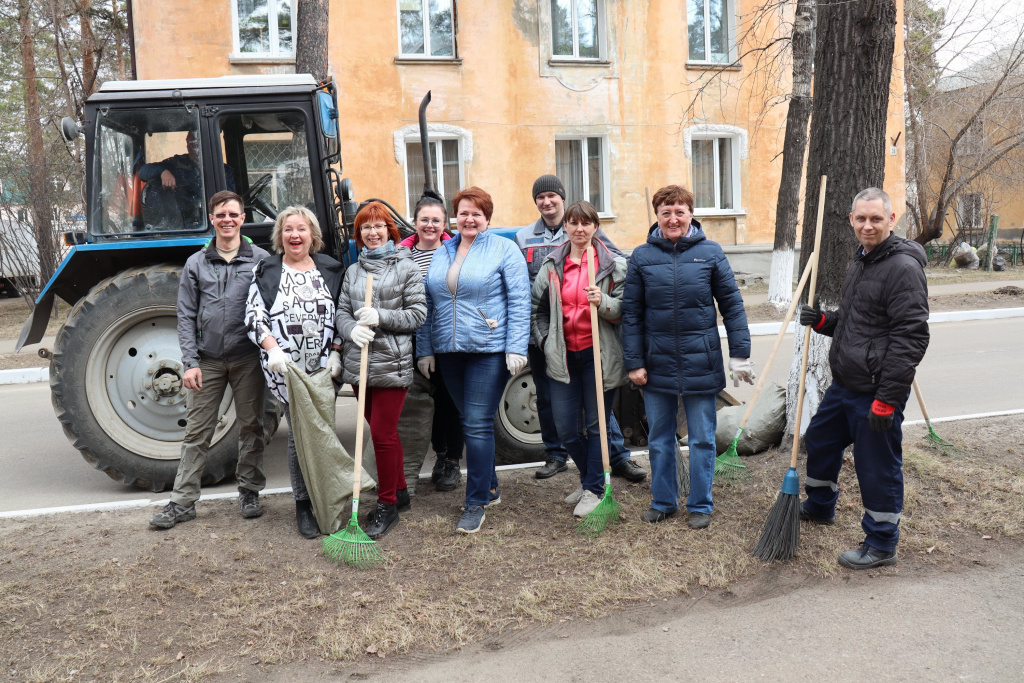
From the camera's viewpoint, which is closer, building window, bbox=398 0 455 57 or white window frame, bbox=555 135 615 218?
building window, bbox=398 0 455 57

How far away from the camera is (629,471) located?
5.25 metres

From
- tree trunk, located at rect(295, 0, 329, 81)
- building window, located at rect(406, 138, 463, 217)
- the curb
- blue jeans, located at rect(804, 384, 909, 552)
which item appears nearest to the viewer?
blue jeans, located at rect(804, 384, 909, 552)

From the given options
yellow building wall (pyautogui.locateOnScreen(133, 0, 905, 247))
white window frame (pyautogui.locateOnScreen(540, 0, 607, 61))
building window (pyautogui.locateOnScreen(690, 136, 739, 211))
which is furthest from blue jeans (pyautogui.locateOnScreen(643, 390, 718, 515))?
building window (pyautogui.locateOnScreen(690, 136, 739, 211))

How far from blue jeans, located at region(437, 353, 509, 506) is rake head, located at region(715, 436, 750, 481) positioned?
1.52 metres

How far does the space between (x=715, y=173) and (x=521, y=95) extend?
474 centimetres

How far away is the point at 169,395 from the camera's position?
5.50 m

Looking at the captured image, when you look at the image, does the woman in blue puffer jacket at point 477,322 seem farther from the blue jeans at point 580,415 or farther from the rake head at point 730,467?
the rake head at point 730,467

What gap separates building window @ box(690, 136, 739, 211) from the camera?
18.2 m

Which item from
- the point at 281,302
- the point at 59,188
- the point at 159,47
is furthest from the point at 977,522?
the point at 59,188

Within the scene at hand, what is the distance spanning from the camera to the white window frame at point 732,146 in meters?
17.7

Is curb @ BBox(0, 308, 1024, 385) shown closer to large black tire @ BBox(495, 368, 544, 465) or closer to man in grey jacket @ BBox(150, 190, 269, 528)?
large black tire @ BBox(495, 368, 544, 465)

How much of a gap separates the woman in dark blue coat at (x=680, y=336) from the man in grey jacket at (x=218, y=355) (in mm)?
2127

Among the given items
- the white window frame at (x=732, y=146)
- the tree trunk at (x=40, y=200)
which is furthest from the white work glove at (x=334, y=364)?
the white window frame at (x=732, y=146)

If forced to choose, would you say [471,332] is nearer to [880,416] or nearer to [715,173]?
[880,416]
